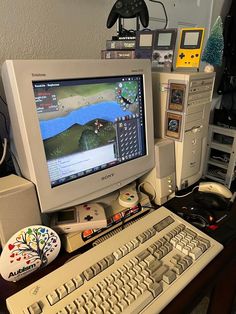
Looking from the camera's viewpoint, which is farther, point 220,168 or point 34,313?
point 220,168

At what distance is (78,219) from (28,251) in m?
0.15

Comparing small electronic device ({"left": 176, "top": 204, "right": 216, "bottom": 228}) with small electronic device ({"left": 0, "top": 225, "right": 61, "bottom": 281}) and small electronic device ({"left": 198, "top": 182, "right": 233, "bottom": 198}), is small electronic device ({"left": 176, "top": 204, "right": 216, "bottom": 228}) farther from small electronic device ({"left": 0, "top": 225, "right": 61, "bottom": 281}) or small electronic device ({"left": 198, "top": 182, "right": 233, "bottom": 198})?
small electronic device ({"left": 0, "top": 225, "right": 61, "bottom": 281})

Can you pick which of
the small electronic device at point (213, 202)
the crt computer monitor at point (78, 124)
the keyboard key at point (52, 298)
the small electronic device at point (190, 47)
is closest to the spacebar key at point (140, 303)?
the keyboard key at point (52, 298)

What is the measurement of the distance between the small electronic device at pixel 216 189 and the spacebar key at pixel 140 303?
1.55 ft

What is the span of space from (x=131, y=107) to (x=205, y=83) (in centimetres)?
29

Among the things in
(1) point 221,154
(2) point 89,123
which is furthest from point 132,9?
(1) point 221,154

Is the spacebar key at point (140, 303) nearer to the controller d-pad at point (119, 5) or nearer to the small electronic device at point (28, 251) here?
the small electronic device at point (28, 251)

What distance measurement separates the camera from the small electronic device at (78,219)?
63cm

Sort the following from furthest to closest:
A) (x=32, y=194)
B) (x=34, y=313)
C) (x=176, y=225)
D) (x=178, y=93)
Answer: (x=178, y=93), (x=176, y=225), (x=32, y=194), (x=34, y=313)

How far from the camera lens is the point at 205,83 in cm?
82

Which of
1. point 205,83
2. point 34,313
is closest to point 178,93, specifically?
point 205,83

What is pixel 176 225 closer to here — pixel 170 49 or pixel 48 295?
pixel 48 295

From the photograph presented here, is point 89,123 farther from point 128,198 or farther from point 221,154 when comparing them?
point 221,154

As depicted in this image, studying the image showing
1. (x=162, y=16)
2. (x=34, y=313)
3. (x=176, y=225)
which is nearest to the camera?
(x=34, y=313)
